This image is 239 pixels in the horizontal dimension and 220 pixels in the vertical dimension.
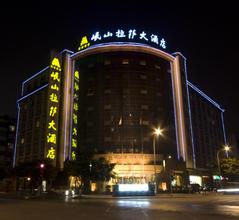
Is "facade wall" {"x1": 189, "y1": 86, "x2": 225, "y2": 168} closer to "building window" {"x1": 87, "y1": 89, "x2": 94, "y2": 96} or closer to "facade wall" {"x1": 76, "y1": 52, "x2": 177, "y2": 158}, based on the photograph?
"facade wall" {"x1": 76, "y1": 52, "x2": 177, "y2": 158}

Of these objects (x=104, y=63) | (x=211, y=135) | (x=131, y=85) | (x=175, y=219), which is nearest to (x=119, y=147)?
(x=131, y=85)

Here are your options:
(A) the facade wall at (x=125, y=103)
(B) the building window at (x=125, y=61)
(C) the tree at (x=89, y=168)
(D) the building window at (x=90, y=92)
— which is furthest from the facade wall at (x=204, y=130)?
(C) the tree at (x=89, y=168)

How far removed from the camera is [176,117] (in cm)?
9006

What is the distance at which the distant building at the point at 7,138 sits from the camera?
125931 mm

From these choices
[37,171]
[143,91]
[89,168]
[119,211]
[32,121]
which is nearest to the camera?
[119,211]

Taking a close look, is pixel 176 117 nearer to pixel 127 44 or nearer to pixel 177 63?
pixel 177 63

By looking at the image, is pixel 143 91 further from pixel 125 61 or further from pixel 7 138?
pixel 7 138

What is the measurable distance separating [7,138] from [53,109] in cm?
5607

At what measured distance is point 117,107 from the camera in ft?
276

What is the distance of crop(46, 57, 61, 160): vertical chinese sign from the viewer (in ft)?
265

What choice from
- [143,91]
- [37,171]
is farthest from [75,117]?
[143,91]

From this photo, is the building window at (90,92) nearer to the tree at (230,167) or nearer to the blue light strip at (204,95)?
the blue light strip at (204,95)

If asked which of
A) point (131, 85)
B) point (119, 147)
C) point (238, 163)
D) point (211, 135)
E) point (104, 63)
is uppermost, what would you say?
point (104, 63)

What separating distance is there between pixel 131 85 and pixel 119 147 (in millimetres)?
18180
